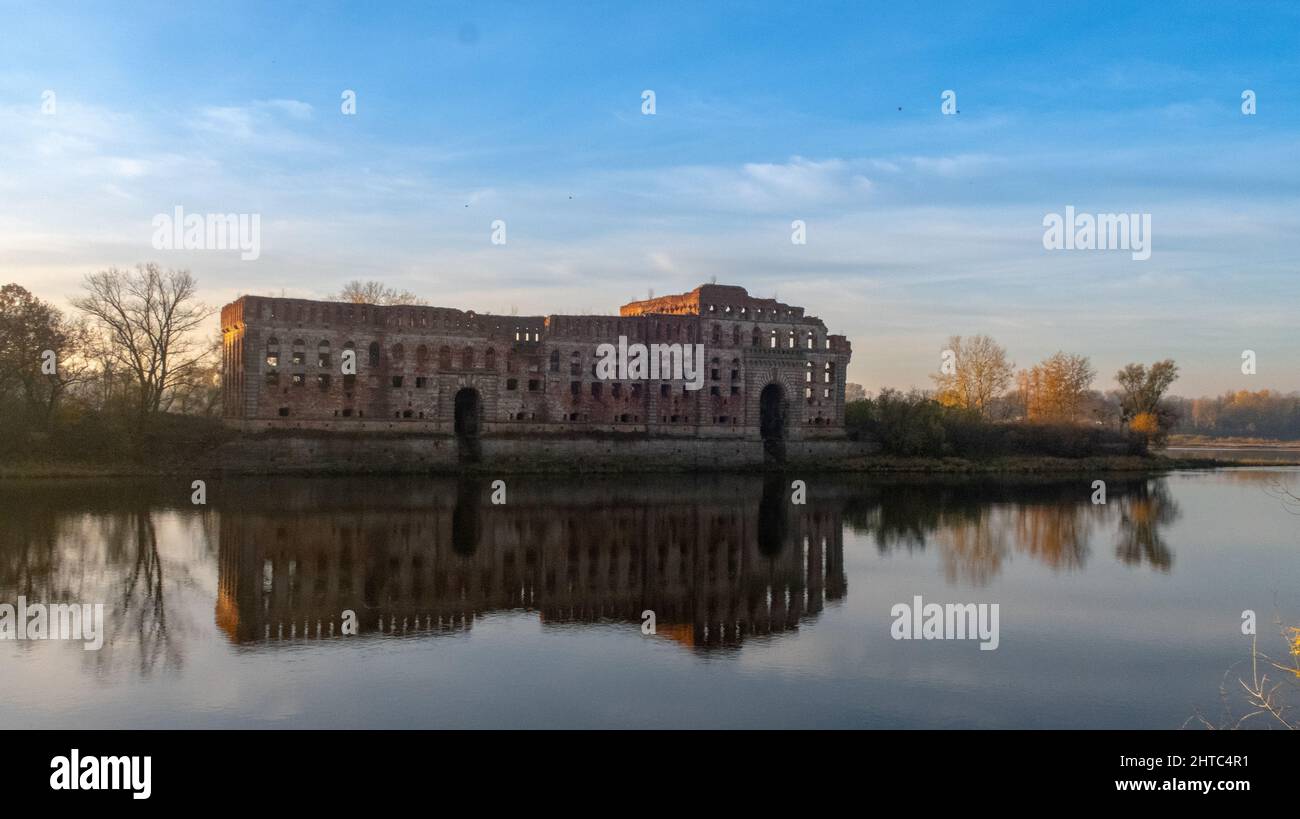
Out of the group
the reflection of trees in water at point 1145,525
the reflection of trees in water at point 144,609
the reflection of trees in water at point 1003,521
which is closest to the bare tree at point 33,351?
the reflection of trees in water at point 144,609

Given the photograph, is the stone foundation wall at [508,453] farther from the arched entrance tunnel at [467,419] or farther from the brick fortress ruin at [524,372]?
the brick fortress ruin at [524,372]

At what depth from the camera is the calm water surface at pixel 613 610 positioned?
42.3 feet

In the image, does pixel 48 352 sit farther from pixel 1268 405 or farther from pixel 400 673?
pixel 1268 405

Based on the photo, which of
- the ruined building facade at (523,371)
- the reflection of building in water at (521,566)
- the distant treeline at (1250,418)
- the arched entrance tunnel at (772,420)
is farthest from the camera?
the distant treeline at (1250,418)

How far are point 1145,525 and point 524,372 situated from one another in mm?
39410

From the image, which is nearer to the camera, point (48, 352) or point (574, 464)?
point (48, 352)

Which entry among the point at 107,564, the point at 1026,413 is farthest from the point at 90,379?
the point at 1026,413

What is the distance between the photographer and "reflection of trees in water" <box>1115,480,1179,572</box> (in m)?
27.4

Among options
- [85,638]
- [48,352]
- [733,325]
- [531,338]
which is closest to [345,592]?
[85,638]

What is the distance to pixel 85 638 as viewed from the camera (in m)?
15.9

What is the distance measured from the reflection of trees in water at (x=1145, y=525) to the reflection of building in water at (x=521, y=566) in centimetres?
866

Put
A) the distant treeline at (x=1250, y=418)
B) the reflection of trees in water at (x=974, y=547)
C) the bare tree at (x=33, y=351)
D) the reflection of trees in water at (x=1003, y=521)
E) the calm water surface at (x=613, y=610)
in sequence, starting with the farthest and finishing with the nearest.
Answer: the distant treeline at (x=1250, y=418) → the bare tree at (x=33, y=351) → the reflection of trees in water at (x=1003, y=521) → the reflection of trees in water at (x=974, y=547) → the calm water surface at (x=613, y=610)

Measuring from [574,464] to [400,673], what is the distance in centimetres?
4475
